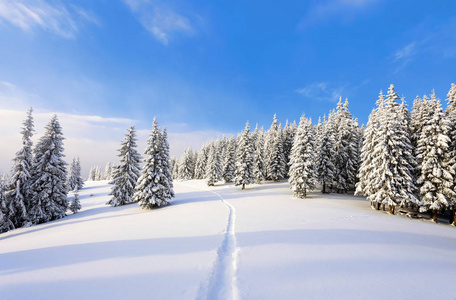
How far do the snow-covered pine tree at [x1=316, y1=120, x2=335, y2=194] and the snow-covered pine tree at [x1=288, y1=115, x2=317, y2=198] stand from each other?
4.71 metres

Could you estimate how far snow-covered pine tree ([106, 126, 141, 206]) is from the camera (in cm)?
2984

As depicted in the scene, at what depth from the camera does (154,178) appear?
2652 centimetres

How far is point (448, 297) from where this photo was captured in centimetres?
583

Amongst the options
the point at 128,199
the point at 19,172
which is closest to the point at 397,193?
the point at 128,199

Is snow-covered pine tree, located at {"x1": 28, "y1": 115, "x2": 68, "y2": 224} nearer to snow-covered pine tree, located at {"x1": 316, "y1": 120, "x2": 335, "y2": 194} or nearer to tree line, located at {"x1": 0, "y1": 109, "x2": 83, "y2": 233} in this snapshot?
tree line, located at {"x1": 0, "y1": 109, "x2": 83, "y2": 233}

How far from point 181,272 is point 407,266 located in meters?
9.04

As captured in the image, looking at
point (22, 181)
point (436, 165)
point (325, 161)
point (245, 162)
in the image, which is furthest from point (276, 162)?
point (22, 181)

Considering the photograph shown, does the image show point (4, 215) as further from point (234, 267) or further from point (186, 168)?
point (186, 168)

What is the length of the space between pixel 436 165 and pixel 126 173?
4175 centimetres

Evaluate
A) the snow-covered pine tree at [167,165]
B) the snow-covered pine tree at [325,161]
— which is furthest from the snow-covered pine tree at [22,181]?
the snow-covered pine tree at [325,161]

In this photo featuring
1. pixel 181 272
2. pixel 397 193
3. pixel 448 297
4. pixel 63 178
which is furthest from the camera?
pixel 63 178

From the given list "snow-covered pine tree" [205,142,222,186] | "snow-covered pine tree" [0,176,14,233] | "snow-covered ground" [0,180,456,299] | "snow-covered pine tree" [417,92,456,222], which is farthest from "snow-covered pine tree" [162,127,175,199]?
"snow-covered pine tree" [417,92,456,222]

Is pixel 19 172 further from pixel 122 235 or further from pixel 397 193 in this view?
pixel 397 193

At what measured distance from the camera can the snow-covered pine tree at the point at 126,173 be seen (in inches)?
1175
